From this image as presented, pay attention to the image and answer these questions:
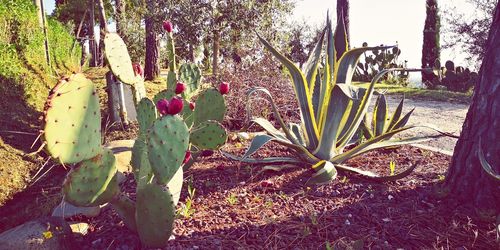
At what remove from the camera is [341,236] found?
109 inches

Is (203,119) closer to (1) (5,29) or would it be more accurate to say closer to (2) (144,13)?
(1) (5,29)

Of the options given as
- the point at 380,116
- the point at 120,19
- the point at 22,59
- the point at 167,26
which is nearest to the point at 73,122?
the point at 167,26

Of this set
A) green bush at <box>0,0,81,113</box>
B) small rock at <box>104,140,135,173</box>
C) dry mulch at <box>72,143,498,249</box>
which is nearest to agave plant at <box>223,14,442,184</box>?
dry mulch at <box>72,143,498,249</box>

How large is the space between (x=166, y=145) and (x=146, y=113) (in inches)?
30.4

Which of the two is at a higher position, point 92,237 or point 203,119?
point 203,119

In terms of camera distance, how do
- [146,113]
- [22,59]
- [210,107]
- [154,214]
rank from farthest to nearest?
[22,59]
[210,107]
[146,113]
[154,214]

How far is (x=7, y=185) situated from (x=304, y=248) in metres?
3.77

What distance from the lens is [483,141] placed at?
2.89 meters

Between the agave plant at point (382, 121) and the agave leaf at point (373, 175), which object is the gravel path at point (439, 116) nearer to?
the agave plant at point (382, 121)

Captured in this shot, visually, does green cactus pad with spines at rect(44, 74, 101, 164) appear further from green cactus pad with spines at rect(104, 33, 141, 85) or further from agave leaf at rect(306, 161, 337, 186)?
agave leaf at rect(306, 161, 337, 186)

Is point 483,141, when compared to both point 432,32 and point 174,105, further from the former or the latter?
point 432,32

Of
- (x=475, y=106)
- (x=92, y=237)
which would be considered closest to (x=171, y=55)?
(x=92, y=237)

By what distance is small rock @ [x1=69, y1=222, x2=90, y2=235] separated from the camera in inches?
120

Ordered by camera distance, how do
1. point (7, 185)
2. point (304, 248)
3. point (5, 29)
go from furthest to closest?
point (5, 29), point (7, 185), point (304, 248)
